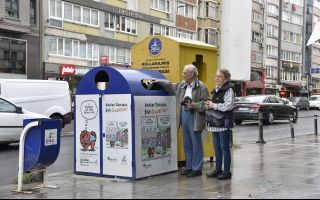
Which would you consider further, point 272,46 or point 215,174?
point 272,46

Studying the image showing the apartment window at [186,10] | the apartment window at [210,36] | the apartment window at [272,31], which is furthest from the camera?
the apartment window at [272,31]

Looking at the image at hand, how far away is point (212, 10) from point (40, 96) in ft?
142

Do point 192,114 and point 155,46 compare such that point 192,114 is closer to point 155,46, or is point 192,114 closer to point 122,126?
point 122,126

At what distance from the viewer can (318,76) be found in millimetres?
88188

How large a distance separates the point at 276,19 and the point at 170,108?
6879 cm

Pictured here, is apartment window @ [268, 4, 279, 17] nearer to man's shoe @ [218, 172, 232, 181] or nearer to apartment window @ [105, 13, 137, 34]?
apartment window @ [105, 13, 137, 34]

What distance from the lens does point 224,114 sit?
8.20 m

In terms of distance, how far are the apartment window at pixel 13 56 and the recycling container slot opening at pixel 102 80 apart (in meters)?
25.9

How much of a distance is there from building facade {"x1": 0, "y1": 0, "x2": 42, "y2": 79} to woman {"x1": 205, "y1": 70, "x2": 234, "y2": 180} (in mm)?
26577

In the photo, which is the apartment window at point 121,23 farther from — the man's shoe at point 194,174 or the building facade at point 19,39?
the man's shoe at point 194,174

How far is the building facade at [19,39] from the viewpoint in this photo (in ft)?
108

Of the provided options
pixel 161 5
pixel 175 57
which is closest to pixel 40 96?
pixel 175 57

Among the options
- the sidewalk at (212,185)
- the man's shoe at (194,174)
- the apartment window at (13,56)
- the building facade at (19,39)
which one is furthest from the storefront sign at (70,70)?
the man's shoe at (194,174)

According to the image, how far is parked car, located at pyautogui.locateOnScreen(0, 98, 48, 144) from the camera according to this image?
46.9 feet
